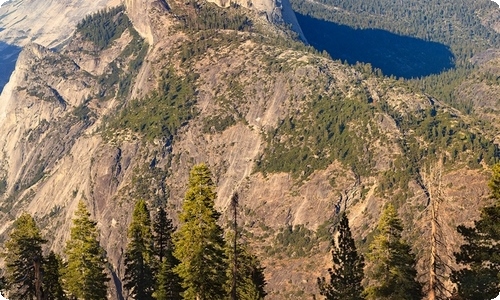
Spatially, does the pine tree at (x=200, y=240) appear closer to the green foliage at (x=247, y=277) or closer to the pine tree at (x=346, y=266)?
the green foliage at (x=247, y=277)

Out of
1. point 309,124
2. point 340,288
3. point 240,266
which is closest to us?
point 340,288

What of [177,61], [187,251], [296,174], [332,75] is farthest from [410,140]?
[187,251]

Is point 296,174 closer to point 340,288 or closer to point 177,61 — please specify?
point 177,61

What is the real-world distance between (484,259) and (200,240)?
19.1m

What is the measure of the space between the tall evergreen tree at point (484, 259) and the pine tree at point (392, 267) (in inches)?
287

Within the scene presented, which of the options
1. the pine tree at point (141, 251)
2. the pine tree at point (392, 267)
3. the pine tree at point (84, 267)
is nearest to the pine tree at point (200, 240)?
the pine tree at point (84, 267)

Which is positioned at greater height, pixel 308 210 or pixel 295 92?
pixel 295 92

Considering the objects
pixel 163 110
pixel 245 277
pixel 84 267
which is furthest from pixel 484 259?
pixel 163 110

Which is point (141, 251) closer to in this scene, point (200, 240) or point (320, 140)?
point (200, 240)

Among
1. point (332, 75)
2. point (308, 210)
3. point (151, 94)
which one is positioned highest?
point (332, 75)

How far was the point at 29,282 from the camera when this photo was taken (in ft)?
165

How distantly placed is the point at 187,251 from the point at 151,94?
148810 millimetres

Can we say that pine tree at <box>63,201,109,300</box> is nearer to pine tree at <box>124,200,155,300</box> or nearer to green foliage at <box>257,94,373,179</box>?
pine tree at <box>124,200,155,300</box>

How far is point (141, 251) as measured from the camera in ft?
202
